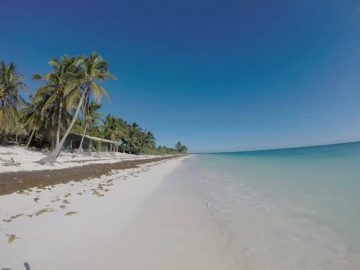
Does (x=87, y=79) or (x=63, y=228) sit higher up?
(x=87, y=79)

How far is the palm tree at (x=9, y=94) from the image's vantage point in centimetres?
2286

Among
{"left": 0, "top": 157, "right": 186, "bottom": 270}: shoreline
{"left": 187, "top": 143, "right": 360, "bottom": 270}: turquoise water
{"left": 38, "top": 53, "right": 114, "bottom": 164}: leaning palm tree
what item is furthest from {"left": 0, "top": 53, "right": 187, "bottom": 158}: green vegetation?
{"left": 187, "top": 143, "right": 360, "bottom": 270}: turquoise water

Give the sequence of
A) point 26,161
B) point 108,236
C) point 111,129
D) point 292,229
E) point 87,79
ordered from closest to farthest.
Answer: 1. point 108,236
2. point 292,229
3. point 26,161
4. point 87,79
5. point 111,129

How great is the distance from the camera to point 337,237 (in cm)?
446

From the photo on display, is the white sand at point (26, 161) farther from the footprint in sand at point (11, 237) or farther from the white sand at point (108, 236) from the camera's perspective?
the footprint in sand at point (11, 237)

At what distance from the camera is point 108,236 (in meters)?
4.14

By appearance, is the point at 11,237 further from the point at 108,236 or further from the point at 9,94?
the point at 9,94

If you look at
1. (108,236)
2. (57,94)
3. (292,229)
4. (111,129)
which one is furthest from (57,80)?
(111,129)

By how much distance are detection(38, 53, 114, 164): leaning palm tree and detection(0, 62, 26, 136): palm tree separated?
794 centimetres

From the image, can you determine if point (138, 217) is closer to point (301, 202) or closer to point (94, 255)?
point (94, 255)

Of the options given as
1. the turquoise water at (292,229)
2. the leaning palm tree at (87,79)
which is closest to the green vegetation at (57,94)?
the leaning palm tree at (87,79)

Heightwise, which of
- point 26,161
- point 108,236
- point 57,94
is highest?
point 57,94

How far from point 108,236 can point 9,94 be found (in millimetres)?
27130

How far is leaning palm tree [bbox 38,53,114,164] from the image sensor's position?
19.5m
